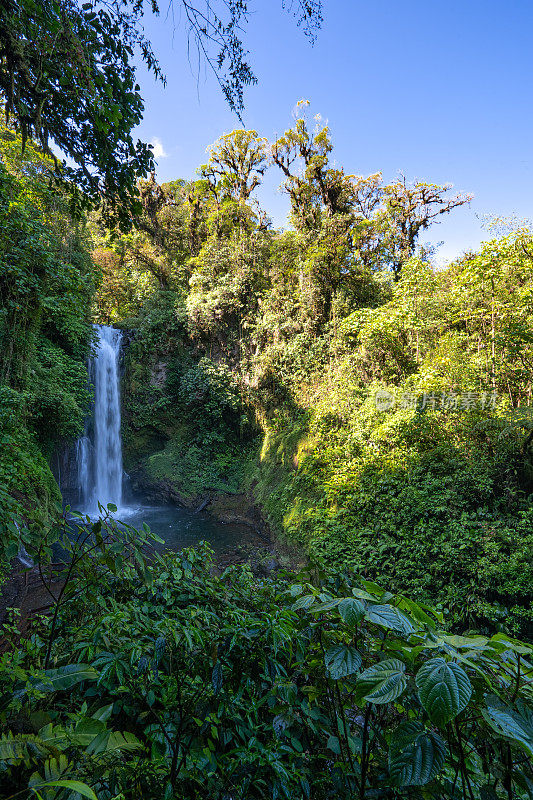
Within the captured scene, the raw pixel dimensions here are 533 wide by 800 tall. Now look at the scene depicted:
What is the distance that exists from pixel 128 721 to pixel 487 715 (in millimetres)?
1422

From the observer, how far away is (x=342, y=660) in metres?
1.01

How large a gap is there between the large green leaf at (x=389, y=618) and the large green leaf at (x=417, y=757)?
207mm

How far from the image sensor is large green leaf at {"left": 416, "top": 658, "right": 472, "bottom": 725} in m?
0.71

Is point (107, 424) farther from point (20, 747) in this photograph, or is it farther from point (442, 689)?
point (442, 689)

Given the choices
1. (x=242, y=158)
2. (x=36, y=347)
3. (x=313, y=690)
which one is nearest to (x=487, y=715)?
(x=313, y=690)

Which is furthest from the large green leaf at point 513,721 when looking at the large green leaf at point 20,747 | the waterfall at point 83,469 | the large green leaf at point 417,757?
the waterfall at point 83,469

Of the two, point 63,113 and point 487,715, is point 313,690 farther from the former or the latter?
point 63,113

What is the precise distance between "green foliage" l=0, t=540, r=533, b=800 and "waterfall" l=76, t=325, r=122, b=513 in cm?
1179

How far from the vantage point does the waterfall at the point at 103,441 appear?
12.3m

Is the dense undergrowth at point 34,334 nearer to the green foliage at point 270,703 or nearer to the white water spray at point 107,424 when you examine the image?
the white water spray at point 107,424

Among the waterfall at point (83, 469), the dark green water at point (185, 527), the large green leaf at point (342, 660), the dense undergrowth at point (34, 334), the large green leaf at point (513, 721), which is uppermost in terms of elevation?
the dense undergrowth at point (34, 334)

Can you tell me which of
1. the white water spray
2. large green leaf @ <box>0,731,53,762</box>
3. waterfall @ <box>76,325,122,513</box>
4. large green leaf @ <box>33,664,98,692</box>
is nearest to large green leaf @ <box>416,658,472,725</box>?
large green leaf @ <box>0,731,53,762</box>

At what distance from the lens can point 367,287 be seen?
1152 cm

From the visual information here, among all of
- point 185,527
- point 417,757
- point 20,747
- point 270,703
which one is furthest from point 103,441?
point 417,757
